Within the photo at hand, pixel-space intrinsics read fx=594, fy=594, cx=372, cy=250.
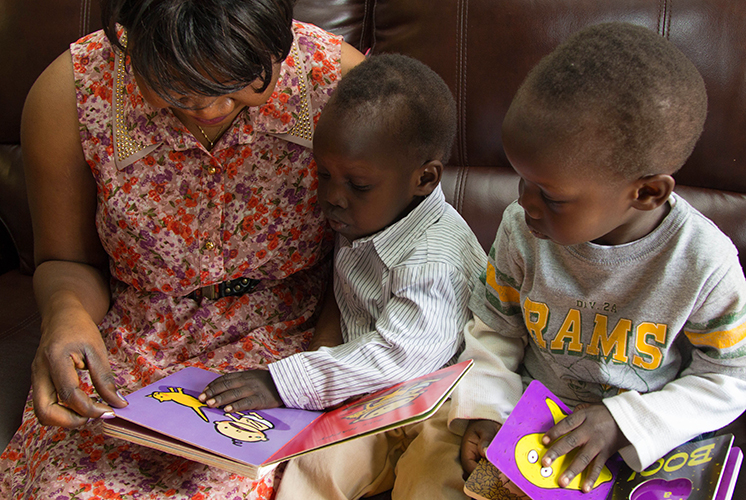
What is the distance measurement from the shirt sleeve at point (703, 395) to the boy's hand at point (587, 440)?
17 millimetres

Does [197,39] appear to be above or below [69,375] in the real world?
above

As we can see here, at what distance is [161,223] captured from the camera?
1.22 metres

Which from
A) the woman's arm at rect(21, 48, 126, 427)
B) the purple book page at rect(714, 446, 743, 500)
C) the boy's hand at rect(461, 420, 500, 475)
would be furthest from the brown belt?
the purple book page at rect(714, 446, 743, 500)

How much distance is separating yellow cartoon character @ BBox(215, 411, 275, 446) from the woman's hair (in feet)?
1.77

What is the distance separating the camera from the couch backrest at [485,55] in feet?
4.34

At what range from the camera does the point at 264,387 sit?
111cm

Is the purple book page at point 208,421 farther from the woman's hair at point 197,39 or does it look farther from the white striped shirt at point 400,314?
the woman's hair at point 197,39

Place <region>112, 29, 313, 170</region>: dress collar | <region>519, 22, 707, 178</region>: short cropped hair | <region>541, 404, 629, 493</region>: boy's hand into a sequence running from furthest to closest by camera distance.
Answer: <region>112, 29, 313, 170</region>: dress collar → <region>541, 404, 629, 493</region>: boy's hand → <region>519, 22, 707, 178</region>: short cropped hair

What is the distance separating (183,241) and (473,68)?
0.83 meters

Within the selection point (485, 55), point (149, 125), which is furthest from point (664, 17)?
point (149, 125)

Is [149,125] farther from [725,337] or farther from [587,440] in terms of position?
[725,337]

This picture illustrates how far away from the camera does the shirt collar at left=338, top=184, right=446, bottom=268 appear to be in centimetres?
122

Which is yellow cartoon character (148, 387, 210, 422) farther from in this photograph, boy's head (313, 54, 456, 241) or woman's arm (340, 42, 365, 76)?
woman's arm (340, 42, 365, 76)

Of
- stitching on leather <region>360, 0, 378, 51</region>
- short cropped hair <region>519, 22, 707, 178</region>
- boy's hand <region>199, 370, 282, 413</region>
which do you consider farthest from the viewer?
stitching on leather <region>360, 0, 378, 51</region>
